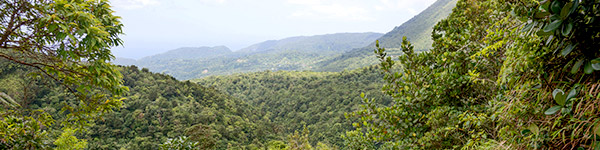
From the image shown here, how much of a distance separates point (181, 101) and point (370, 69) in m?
47.6

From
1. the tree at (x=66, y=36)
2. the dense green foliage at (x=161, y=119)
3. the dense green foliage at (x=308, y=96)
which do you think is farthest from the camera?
the dense green foliage at (x=308, y=96)

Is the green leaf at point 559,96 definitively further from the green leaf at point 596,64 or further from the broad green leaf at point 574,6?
the broad green leaf at point 574,6

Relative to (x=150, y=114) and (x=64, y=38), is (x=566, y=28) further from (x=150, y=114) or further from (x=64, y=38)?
(x=150, y=114)

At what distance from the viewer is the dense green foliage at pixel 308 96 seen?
47603mm

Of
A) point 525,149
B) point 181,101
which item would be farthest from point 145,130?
point 525,149

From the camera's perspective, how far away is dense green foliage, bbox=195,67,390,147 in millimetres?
47603

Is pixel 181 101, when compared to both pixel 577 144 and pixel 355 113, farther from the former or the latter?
pixel 577 144

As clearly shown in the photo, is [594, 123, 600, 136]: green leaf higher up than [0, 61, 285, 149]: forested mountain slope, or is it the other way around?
[594, 123, 600, 136]: green leaf

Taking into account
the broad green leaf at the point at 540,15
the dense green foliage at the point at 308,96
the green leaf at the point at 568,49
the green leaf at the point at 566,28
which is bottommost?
the dense green foliage at the point at 308,96

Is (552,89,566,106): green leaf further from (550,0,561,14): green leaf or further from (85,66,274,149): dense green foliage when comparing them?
(85,66,274,149): dense green foliage

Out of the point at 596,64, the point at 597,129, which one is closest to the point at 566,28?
the point at 596,64

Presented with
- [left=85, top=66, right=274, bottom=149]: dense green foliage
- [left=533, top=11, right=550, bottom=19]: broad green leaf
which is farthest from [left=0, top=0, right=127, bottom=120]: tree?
[left=85, top=66, right=274, bottom=149]: dense green foliage

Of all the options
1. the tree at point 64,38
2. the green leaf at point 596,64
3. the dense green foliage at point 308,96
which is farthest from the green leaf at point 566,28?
the dense green foliage at point 308,96

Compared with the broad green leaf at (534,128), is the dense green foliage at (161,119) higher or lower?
lower
